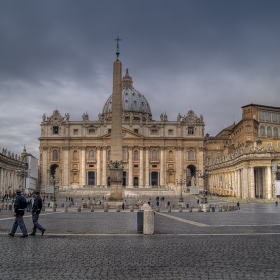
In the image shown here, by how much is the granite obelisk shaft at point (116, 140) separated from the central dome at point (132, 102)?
82.8 meters

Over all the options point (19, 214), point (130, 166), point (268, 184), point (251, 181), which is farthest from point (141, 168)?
point (19, 214)

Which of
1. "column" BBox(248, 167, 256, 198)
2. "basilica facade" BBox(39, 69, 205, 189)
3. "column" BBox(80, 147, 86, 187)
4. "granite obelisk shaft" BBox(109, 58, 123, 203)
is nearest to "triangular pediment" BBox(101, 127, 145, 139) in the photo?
"basilica facade" BBox(39, 69, 205, 189)

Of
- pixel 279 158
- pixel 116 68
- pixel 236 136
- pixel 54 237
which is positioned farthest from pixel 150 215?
pixel 236 136

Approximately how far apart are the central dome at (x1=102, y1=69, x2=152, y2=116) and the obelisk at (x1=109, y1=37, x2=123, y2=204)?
82891mm

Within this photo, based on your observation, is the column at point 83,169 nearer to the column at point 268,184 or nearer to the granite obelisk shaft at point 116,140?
the column at point 268,184

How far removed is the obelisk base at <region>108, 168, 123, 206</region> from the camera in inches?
1297

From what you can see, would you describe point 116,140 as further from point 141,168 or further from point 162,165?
point 162,165

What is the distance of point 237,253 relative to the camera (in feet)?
31.4

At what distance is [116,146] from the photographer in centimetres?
3312

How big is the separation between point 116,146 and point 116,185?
3.10 meters

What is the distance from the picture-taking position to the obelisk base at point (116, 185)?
1297 inches

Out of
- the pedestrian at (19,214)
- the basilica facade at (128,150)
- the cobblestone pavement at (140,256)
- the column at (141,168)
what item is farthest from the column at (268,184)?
the column at (141,168)

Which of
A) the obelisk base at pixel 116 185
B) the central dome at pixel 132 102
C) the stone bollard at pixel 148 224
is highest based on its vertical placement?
the central dome at pixel 132 102

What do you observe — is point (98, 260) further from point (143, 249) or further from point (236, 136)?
point (236, 136)
